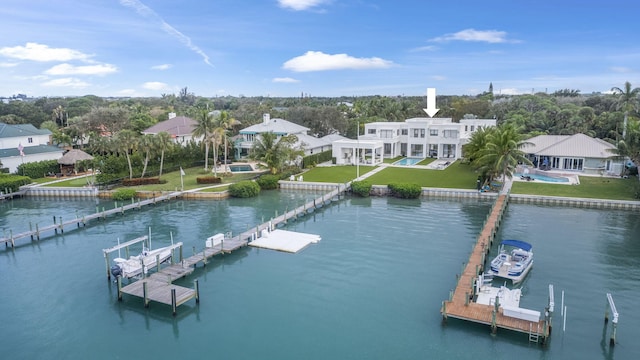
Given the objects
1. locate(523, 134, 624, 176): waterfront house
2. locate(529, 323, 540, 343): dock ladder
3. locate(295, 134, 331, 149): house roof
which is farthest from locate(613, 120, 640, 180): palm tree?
locate(295, 134, 331, 149): house roof

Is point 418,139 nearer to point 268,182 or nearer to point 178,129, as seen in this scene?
point 268,182

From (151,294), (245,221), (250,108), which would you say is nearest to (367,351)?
(151,294)

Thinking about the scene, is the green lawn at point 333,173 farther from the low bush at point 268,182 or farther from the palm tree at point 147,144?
the palm tree at point 147,144

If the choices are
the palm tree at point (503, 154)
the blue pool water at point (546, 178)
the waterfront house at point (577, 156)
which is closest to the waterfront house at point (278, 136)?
the palm tree at point (503, 154)

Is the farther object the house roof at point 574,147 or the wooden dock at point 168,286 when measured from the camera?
the house roof at point 574,147

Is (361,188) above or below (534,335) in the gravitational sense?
above

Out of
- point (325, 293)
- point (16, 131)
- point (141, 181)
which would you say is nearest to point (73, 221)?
point (141, 181)
